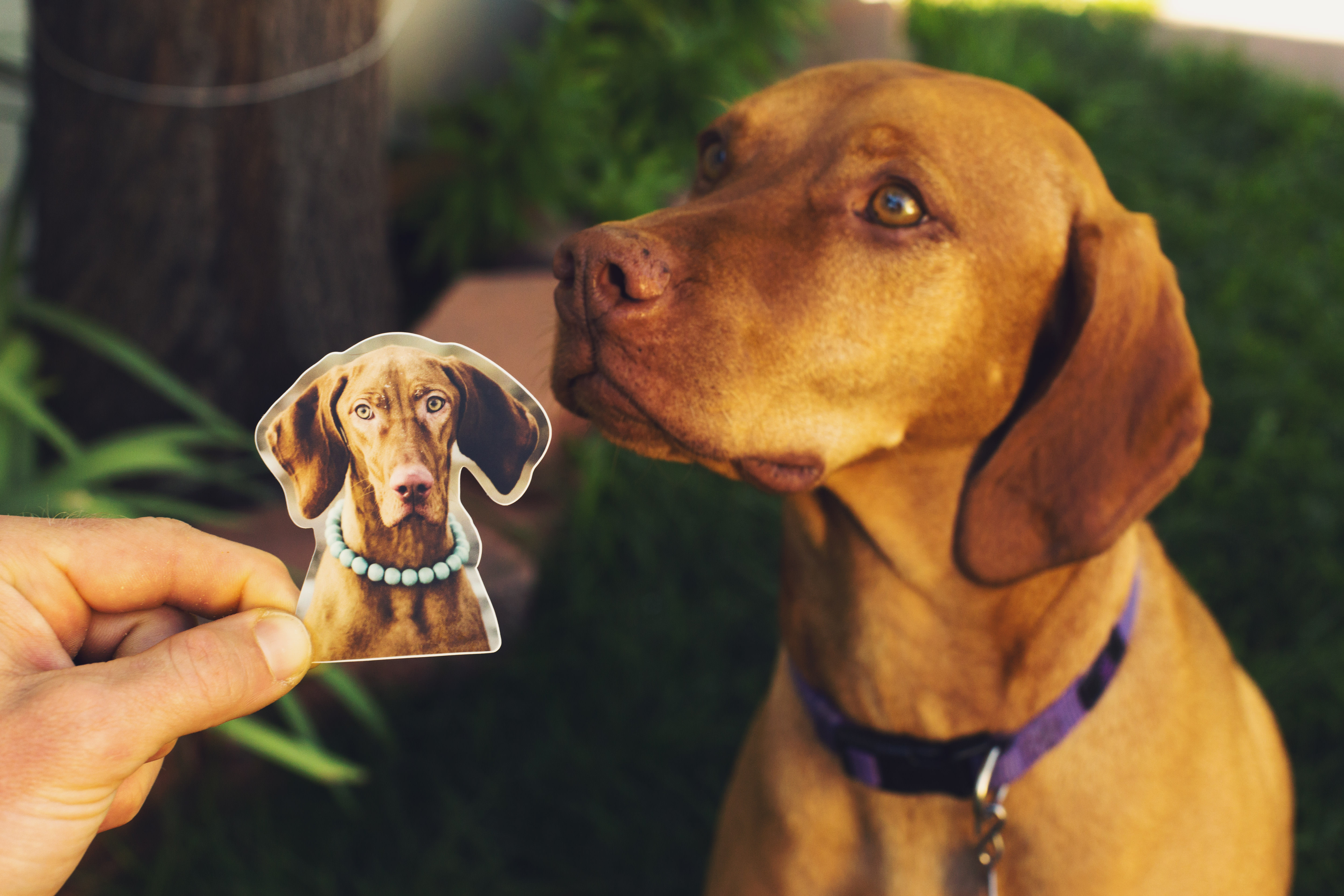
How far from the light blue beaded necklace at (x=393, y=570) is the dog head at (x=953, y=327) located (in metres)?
0.31

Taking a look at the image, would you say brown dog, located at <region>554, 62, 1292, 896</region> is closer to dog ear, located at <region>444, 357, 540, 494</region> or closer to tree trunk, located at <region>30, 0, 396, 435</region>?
dog ear, located at <region>444, 357, 540, 494</region>

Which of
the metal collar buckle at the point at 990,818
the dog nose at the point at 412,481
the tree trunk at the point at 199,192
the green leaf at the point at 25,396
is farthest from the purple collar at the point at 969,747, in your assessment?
the tree trunk at the point at 199,192

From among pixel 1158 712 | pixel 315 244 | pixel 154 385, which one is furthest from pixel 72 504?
pixel 1158 712

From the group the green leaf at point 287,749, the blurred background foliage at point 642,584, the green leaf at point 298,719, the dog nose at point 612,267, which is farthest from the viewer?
Answer: the blurred background foliage at point 642,584

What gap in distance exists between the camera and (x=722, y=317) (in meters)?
1.42

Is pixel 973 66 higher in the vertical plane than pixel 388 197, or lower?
higher

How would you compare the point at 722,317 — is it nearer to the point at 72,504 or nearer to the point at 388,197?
the point at 72,504

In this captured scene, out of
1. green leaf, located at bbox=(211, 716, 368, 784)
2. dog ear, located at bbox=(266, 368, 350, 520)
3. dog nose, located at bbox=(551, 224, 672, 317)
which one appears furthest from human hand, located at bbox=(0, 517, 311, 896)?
green leaf, located at bbox=(211, 716, 368, 784)

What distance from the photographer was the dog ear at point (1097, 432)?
155cm

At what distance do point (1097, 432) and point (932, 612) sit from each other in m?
0.39

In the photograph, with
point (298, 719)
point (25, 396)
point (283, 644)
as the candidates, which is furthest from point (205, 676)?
point (25, 396)

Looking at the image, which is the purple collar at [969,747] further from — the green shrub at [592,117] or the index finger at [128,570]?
the green shrub at [592,117]

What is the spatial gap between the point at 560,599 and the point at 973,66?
421 centimetres

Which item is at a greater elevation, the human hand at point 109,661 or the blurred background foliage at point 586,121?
the blurred background foliage at point 586,121
